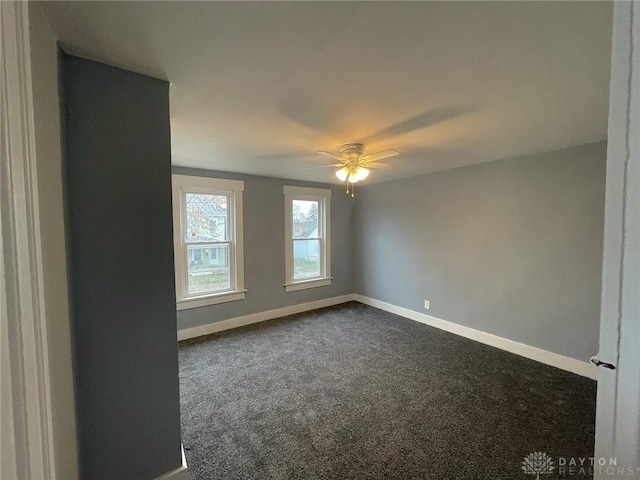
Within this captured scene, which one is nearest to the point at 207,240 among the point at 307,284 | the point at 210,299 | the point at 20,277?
the point at 210,299

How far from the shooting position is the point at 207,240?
3.72 meters

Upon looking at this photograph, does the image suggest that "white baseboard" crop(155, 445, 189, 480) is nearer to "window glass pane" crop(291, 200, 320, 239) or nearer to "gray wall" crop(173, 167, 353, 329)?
"gray wall" crop(173, 167, 353, 329)

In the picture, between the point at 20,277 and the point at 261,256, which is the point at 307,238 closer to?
the point at 261,256

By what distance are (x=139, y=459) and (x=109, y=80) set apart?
1906 mm

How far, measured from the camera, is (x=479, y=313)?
11.2 feet

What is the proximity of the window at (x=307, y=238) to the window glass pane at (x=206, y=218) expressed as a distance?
38.5 inches

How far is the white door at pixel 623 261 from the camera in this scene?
699mm

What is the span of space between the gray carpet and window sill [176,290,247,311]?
1.51 ft

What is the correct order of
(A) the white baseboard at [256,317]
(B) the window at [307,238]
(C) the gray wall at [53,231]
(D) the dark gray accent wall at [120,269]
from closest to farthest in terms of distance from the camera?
(C) the gray wall at [53,231], (D) the dark gray accent wall at [120,269], (A) the white baseboard at [256,317], (B) the window at [307,238]

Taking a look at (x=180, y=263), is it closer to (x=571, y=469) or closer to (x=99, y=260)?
(x=99, y=260)

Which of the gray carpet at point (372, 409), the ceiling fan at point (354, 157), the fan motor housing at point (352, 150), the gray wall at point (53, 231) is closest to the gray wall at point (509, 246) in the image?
the gray carpet at point (372, 409)

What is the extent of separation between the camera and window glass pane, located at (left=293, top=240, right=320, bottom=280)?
4.57m

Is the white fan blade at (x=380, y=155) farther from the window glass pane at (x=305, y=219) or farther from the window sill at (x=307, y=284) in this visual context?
the window sill at (x=307, y=284)

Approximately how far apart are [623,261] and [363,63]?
1242mm
